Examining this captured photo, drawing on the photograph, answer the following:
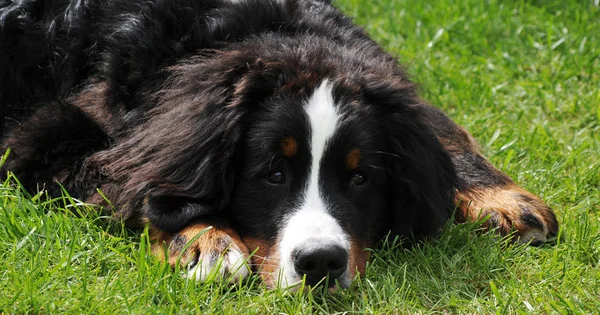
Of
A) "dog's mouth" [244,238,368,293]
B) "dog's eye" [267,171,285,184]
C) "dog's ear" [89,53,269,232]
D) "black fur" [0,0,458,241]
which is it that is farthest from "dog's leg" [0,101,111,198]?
"dog's mouth" [244,238,368,293]

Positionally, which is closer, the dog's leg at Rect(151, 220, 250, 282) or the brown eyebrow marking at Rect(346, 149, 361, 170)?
the dog's leg at Rect(151, 220, 250, 282)

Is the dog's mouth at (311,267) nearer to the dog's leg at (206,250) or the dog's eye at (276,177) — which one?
the dog's leg at (206,250)

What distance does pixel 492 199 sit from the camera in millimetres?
4562

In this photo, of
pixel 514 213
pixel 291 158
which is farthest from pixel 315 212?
pixel 514 213

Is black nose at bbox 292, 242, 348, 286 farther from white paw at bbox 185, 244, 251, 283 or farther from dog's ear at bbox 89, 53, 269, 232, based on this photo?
dog's ear at bbox 89, 53, 269, 232

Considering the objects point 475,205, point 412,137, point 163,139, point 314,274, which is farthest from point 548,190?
point 163,139

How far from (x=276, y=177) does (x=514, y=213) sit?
127 cm

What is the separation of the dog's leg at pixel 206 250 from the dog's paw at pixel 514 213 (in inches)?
48.8

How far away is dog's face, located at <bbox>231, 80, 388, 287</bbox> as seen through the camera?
12.4 ft

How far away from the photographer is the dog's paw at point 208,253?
3785mm

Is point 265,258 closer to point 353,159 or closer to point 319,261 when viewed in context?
point 319,261

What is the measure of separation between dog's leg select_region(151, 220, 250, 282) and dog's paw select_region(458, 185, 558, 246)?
4.06 ft

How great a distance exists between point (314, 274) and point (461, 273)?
0.77m

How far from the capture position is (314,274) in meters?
3.71
